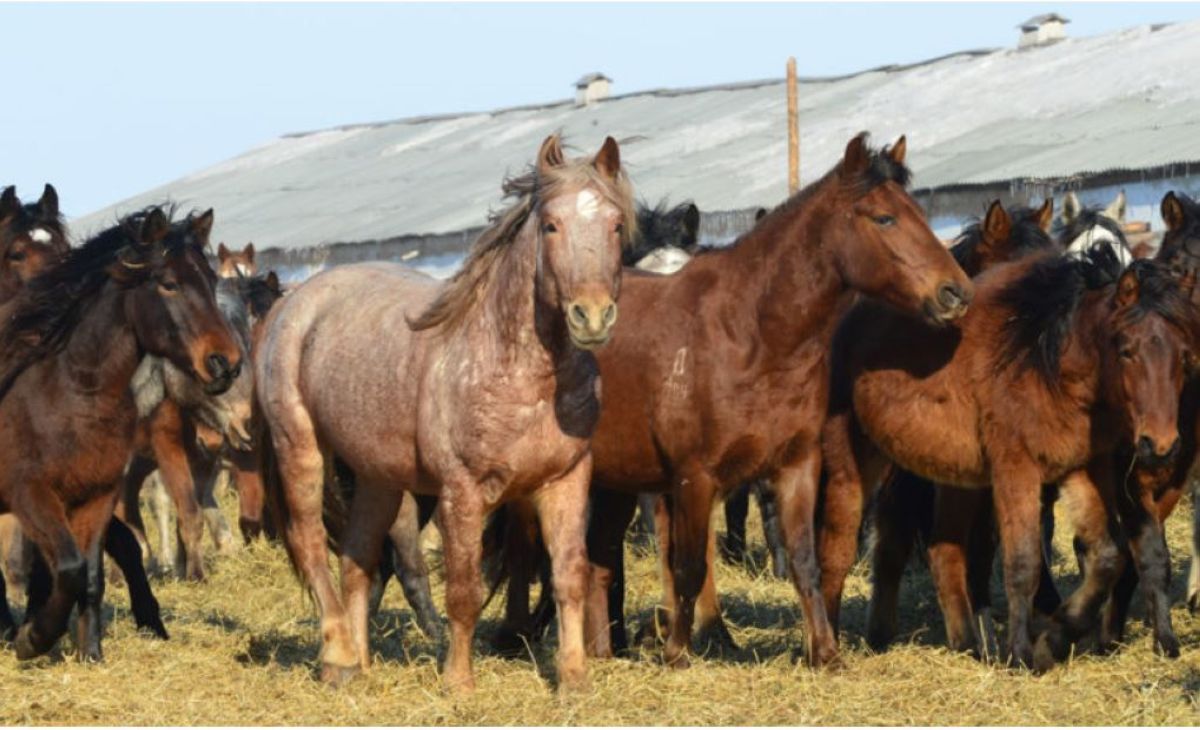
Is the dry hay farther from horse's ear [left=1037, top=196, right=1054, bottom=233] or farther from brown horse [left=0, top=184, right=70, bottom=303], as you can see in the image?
brown horse [left=0, top=184, right=70, bottom=303]

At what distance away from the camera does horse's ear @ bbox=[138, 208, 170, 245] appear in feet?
30.8

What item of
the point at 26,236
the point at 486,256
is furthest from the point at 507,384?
the point at 26,236

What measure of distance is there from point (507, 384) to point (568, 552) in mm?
680

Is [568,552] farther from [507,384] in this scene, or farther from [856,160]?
[856,160]

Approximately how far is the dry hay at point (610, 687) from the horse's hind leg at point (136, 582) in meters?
0.10

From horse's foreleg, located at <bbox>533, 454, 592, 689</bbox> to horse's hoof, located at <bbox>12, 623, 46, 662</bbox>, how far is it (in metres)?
2.60

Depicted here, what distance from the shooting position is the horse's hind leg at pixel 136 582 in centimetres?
1017

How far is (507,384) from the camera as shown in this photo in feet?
25.6

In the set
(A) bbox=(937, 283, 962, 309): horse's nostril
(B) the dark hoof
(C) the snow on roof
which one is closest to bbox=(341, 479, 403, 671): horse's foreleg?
(B) the dark hoof

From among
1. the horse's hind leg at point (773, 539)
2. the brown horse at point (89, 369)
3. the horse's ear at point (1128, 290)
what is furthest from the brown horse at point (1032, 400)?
the brown horse at point (89, 369)

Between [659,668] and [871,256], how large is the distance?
1.93m

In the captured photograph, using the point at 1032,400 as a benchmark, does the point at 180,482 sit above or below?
below

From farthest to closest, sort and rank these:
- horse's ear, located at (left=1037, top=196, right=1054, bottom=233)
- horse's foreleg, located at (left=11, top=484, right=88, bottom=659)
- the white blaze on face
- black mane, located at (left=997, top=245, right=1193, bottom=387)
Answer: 1. horse's ear, located at (left=1037, top=196, right=1054, bottom=233)
2. horse's foreleg, located at (left=11, top=484, right=88, bottom=659)
3. black mane, located at (left=997, top=245, right=1193, bottom=387)
4. the white blaze on face

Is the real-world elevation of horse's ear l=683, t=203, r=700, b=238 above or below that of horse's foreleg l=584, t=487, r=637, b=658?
above
